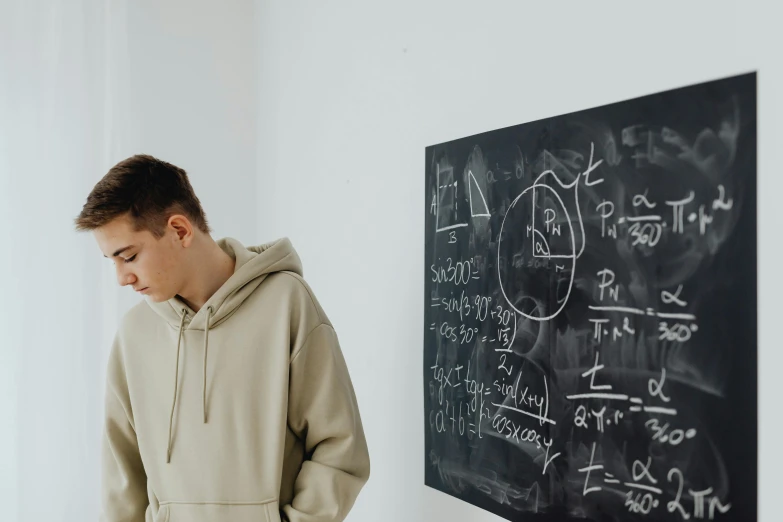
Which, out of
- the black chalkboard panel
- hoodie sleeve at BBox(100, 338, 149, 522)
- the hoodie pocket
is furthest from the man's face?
the black chalkboard panel

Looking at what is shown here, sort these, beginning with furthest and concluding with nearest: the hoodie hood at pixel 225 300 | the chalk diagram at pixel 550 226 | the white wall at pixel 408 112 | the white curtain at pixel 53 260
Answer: the white curtain at pixel 53 260 → the hoodie hood at pixel 225 300 → the chalk diagram at pixel 550 226 → the white wall at pixel 408 112

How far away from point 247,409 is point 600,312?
737 mm

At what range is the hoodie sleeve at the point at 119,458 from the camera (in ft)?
5.22

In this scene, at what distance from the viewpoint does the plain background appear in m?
1.57

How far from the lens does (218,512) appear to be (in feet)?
4.82

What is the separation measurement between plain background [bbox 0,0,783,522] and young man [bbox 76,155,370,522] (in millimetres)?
403

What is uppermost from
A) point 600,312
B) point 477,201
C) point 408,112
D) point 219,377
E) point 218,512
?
point 408,112

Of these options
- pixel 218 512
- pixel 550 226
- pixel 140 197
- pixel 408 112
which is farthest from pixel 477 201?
pixel 218 512

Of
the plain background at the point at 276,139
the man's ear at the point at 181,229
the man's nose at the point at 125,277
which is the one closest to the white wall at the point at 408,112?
the plain background at the point at 276,139

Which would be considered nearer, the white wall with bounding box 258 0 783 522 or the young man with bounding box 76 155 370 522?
the white wall with bounding box 258 0 783 522

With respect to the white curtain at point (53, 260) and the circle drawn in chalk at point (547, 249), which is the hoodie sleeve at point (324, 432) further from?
the white curtain at point (53, 260)

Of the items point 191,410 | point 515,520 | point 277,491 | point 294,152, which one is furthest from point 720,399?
point 294,152

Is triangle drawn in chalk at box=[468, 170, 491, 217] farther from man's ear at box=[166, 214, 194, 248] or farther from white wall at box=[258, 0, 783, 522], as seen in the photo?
man's ear at box=[166, 214, 194, 248]

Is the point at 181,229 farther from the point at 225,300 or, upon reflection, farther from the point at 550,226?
the point at 550,226
